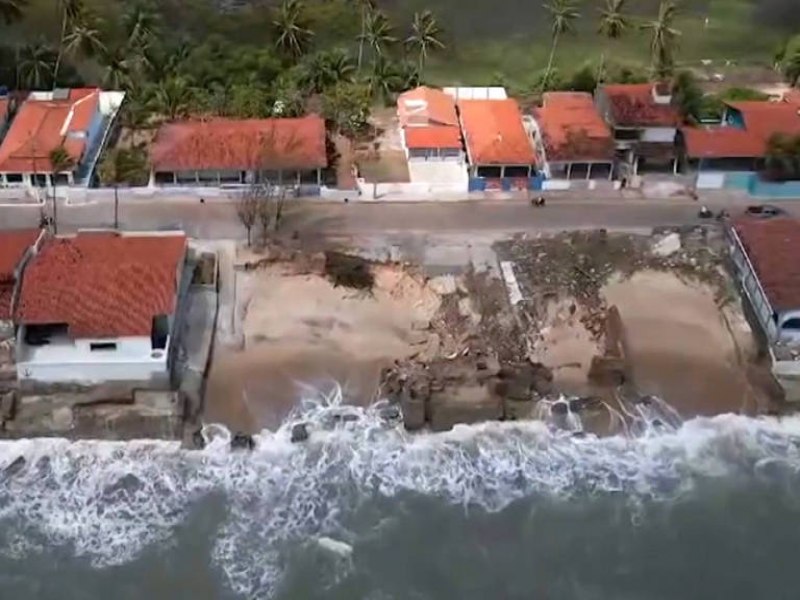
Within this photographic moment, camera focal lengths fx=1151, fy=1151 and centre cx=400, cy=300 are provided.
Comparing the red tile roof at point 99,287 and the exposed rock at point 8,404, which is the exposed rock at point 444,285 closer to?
the red tile roof at point 99,287

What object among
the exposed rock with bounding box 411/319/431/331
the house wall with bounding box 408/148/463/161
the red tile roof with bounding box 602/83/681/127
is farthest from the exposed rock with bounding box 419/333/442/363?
the red tile roof with bounding box 602/83/681/127

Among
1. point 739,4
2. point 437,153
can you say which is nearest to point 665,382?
point 437,153

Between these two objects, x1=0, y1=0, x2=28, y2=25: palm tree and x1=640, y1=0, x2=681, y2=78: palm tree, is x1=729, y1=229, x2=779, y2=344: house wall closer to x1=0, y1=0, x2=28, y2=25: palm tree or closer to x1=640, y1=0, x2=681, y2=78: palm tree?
x1=640, y1=0, x2=681, y2=78: palm tree

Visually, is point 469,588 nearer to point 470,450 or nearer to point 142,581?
point 470,450

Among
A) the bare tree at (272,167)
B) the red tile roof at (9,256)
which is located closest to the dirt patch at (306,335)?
the bare tree at (272,167)

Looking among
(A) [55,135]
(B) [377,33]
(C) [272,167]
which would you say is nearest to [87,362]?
(C) [272,167]

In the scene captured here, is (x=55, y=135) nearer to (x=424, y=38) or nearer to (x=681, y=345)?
(x=424, y=38)
